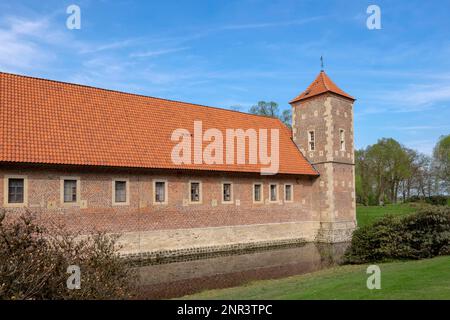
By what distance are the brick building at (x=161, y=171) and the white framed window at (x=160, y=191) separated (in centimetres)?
5

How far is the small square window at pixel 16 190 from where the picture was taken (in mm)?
13945

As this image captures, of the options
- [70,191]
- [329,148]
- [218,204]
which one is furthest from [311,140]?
[70,191]

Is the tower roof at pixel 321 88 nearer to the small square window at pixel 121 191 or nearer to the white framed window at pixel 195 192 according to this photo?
the white framed window at pixel 195 192

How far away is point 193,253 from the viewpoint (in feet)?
59.8

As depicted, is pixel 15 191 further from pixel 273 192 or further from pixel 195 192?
pixel 273 192

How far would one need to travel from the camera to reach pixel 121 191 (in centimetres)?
1655

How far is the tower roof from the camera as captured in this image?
79.9 feet

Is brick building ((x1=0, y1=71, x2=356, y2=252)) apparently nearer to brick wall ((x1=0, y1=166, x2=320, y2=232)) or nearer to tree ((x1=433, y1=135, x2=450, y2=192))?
brick wall ((x1=0, y1=166, x2=320, y2=232))

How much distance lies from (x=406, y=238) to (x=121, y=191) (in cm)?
1168

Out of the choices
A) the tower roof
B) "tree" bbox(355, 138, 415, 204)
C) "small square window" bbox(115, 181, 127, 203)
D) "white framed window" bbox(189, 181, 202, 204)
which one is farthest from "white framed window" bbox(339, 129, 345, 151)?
"tree" bbox(355, 138, 415, 204)

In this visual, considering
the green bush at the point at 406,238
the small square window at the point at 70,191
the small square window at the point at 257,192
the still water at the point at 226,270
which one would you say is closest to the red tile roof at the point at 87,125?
the small square window at the point at 70,191

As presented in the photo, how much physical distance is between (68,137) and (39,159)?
1894mm

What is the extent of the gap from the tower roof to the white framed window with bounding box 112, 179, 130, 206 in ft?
45.1

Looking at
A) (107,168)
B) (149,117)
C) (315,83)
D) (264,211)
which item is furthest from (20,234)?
(315,83)
